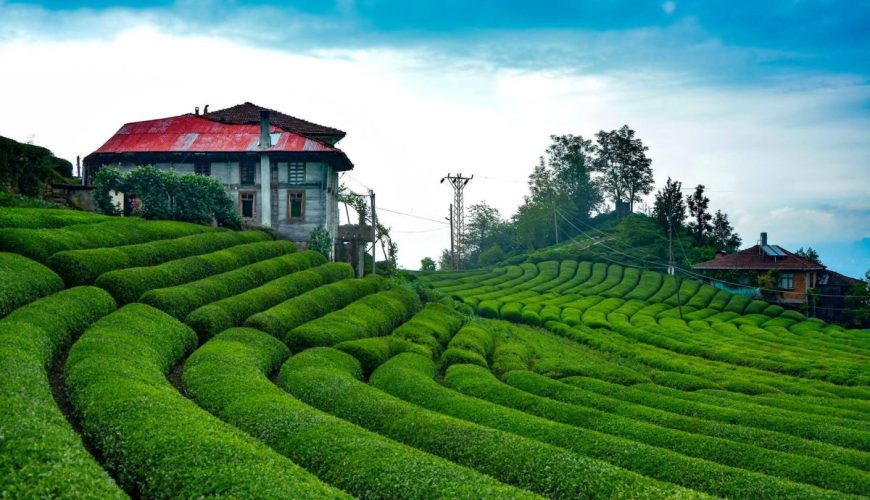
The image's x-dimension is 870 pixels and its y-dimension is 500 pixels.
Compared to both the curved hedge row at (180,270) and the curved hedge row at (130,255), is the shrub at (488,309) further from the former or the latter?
the curved hedge row at (130,255)

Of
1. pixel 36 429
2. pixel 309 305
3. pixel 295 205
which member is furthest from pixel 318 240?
pixel 36 429

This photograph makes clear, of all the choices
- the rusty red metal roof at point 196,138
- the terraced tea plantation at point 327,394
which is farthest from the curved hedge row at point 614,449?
the rusty red metal roof at point 196,138

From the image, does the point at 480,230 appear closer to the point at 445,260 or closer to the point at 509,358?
the point at 445,260

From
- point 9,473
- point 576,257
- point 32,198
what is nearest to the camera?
point 9,473

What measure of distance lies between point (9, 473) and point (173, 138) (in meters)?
49.2

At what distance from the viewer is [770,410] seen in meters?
A: 29.5

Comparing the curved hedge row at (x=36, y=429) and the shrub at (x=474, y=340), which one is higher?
the curved hedge row at (x=36, y=429)

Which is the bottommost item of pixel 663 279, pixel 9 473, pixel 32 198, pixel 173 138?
pixel 663 279

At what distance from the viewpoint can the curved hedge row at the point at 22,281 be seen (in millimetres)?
25031

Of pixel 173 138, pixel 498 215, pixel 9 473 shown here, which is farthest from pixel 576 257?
pixel 9 473

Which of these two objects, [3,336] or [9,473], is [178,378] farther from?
[9,473]

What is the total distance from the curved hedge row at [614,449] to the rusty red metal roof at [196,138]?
3245cm

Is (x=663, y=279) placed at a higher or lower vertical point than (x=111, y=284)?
lower

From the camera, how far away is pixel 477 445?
60.3 ft
